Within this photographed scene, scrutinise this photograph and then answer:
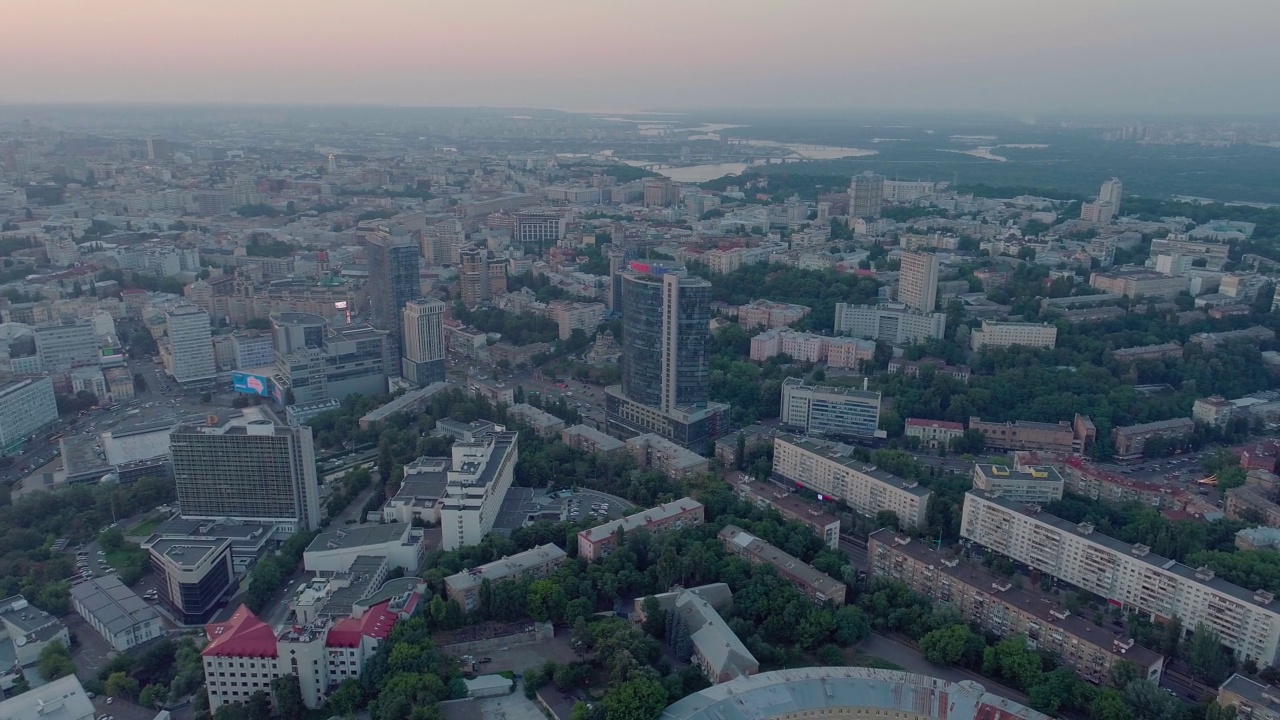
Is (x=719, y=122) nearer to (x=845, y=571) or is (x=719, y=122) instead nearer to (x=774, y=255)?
(x=774, y=255)

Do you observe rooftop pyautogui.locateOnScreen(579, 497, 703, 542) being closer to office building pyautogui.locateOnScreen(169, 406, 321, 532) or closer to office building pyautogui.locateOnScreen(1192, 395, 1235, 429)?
office building pyautogui.locateOnScreen(169, 406, 321, 532)

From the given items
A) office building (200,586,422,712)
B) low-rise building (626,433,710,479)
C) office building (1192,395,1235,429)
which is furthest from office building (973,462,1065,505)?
office building (200,586,422,712)

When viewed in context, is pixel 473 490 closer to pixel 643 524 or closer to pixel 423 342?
pixel 643 524

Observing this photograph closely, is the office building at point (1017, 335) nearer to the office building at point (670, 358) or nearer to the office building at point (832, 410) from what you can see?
the office building at point (832, 410)

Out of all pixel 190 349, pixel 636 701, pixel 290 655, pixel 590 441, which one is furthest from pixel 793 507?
pixel 190 349

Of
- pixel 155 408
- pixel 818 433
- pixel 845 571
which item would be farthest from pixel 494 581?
pixel 155 408
